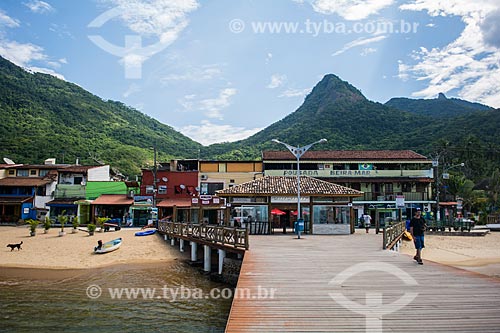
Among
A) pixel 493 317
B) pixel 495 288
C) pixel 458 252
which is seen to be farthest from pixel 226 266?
pixel 458 252

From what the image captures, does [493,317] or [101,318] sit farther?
[101,318]

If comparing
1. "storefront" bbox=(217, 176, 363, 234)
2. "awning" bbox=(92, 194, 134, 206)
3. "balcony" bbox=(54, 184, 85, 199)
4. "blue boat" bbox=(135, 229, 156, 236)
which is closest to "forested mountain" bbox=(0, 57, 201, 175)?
"balcony" bbox=(54, 184, 85, 199)

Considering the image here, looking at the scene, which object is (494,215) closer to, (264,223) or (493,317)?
(264,223)

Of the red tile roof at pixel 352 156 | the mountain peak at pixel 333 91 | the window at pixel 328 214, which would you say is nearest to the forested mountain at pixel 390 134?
the mountain peak at pixel 333 91

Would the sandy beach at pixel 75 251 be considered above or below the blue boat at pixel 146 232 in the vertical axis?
below

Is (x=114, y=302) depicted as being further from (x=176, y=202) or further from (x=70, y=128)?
(x=70, y=128)

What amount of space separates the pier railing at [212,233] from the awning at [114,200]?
516 inches

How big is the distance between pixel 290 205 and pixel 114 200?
73.5ft

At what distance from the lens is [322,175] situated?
140 feet

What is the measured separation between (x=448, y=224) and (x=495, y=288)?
3118cm

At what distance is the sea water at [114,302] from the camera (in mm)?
11703

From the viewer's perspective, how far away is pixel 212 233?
19.5m

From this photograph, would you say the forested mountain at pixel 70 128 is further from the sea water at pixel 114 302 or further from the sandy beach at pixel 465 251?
the sandy beach at pixel 465 251

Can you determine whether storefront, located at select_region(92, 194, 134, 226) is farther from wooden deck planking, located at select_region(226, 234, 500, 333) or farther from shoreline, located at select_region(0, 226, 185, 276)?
wooden deck planking, located at select_region(226, 234, 500, 333)
